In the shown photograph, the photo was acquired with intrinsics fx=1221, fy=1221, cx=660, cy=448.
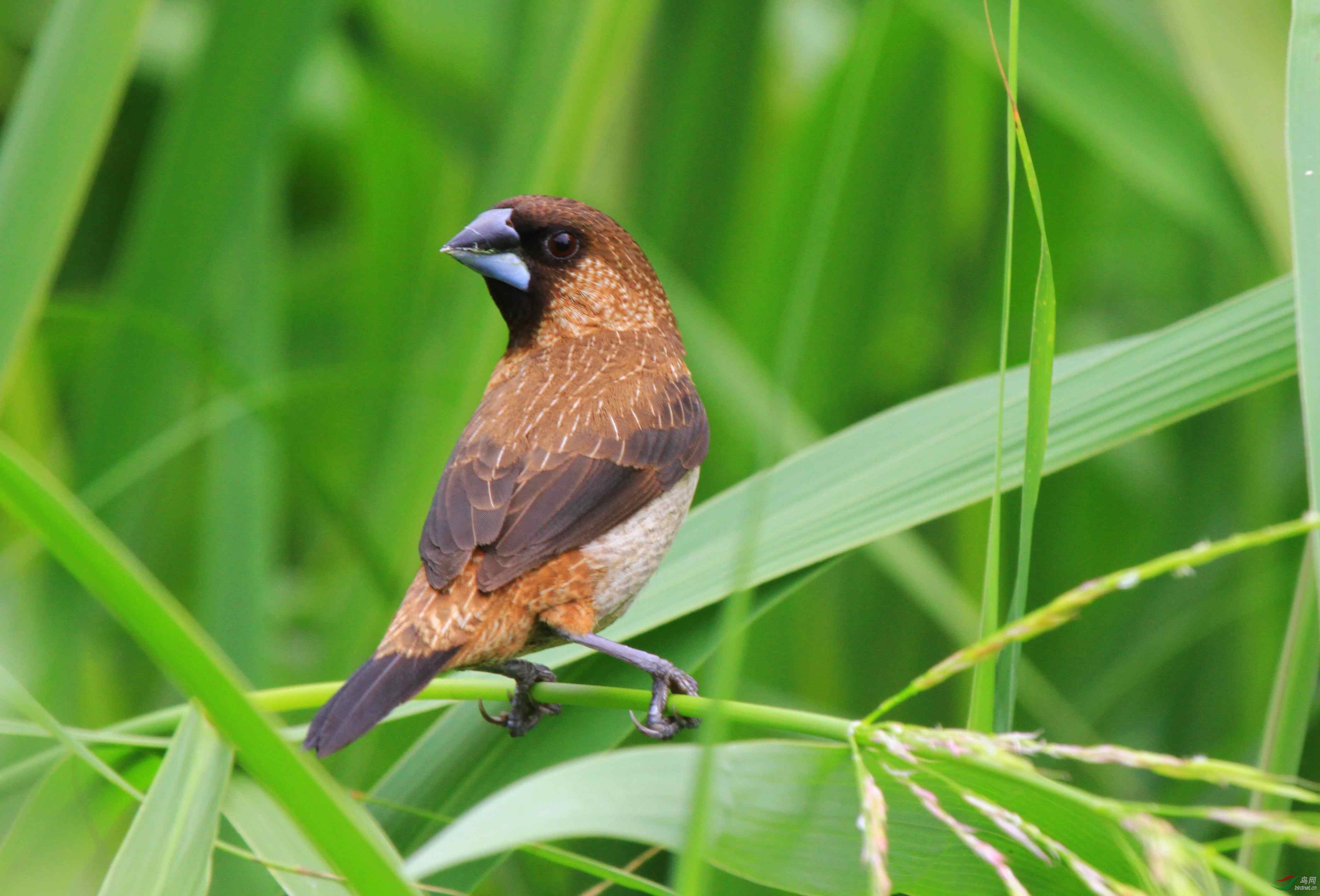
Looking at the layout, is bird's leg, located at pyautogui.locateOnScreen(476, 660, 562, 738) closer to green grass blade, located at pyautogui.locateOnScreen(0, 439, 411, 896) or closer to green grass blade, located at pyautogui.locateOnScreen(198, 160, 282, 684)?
green grass blade, located at pyautogui.locateOnScreen(0, 439, 411, 896)

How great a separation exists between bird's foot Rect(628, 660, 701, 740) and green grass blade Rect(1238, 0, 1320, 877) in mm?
605

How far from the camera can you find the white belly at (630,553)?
148 cm

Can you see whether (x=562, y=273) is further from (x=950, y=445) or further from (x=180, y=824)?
(x=180, y=824)

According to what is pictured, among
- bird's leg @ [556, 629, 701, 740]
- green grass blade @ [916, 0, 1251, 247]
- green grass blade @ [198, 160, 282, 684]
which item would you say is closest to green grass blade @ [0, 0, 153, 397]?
green grass blade @ [198, 160, 282, 684]

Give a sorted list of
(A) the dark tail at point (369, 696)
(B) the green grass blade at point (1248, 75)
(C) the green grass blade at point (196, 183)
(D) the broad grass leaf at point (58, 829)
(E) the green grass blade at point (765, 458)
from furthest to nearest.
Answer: (C) the green grass blade at point (196, 183) → (B) the green grass blade at point (1248, 75) → (D) the broad grass leaf at point (58, 829) → (A) the dark tail at point (369, 696) → (E) the green grass blade at point (765, 458)

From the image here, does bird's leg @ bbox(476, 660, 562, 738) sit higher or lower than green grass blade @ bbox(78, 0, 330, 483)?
lower

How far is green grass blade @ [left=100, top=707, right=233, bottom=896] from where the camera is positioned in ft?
3.60

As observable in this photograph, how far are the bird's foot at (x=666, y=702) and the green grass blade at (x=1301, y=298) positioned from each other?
0.60 metres

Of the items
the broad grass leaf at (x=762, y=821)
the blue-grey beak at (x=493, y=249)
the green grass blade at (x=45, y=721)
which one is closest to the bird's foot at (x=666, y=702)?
the broad grass leaf at (x=762, y=821)

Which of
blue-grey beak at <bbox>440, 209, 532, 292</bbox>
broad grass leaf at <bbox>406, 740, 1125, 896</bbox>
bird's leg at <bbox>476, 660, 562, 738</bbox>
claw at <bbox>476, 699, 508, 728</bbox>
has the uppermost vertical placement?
blue-grey beak at <bbox>440, 209, 532, 292</bbox>

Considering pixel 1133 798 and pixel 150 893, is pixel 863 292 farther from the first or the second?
pixel 150 893

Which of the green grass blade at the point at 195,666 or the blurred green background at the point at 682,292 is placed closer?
the green grass blade at the point at 195,666

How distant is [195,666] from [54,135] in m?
1.14

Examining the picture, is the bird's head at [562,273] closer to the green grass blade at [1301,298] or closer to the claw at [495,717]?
the claw at [495,717]
